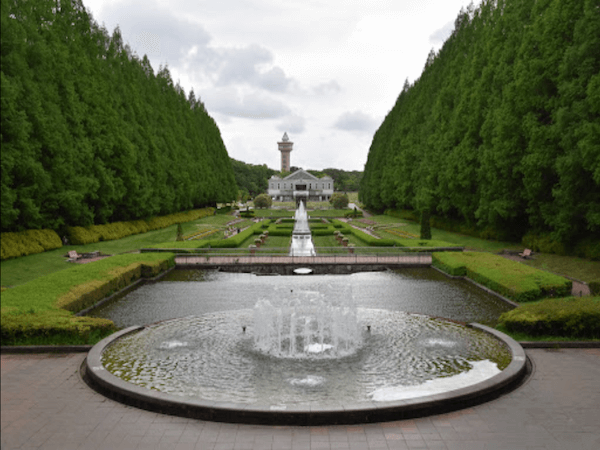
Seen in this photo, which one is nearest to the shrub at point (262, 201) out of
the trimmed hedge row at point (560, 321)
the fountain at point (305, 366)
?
the fountain at point (305, 366)

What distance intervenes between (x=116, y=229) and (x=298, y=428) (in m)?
26.7

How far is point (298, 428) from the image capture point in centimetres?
636

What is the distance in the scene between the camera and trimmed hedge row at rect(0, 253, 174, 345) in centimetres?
958

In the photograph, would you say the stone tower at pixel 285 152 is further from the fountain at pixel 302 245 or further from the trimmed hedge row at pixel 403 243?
the trimmed hedge row at pixel 403 243

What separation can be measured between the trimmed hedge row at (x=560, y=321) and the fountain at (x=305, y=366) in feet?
2.08

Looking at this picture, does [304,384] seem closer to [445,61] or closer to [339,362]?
[339,362]

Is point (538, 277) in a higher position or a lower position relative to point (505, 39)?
lower

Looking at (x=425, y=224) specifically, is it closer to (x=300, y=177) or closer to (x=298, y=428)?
(x=298, y=428)

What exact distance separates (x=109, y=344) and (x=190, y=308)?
13.4ft

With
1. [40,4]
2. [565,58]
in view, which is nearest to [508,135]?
[565,58]

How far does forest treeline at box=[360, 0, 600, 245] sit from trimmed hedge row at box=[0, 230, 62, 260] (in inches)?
893

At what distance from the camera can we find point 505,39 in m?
28.7

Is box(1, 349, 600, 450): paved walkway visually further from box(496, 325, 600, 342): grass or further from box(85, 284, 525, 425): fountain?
box(496, 325, 600, 342): grass

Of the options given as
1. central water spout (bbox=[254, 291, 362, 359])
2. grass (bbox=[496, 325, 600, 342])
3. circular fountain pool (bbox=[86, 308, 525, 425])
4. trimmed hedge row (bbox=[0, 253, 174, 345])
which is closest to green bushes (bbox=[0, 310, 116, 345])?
trimmed hedge row (bbox=[0, 253, 174, 345])
